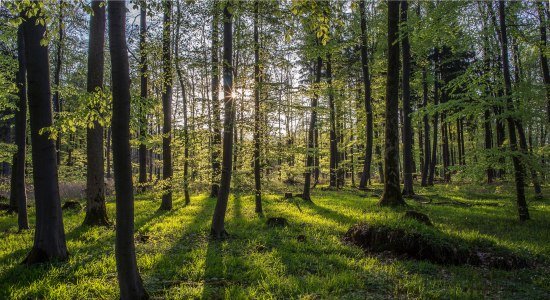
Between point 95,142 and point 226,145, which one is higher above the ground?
point 95,142

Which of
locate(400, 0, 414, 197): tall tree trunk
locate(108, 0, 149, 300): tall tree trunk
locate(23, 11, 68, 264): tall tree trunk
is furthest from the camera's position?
locate(400, 0, 414, 197): tall tree trunk

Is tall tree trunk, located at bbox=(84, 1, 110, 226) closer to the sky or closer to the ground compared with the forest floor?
closer to the sky

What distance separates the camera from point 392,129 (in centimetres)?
1302

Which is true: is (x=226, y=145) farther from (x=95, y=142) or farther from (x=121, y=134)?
(x=95, y=142)

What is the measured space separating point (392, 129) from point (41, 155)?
1108 cm

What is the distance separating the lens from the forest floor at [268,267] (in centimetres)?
527

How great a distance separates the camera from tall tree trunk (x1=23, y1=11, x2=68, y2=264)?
655cm

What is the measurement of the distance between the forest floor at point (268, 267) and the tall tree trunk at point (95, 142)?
71 centimetres

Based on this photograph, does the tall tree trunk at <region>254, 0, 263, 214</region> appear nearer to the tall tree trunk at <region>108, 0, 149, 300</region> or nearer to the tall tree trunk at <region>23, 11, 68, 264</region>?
the tall tree trunk at <region>23, 11, 68, 264</region>

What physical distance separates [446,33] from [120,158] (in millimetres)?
11623

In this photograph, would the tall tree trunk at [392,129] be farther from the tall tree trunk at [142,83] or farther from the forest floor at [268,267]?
the tall tree trunk at [142,83]

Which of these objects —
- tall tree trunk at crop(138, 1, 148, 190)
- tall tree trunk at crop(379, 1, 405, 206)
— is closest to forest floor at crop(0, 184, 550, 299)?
tall tree trunk at crop(379, 1, 405, 206)

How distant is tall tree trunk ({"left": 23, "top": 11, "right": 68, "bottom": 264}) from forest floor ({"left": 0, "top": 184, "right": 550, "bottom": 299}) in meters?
0.47

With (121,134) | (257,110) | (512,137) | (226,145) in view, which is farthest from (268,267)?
(512,137)
